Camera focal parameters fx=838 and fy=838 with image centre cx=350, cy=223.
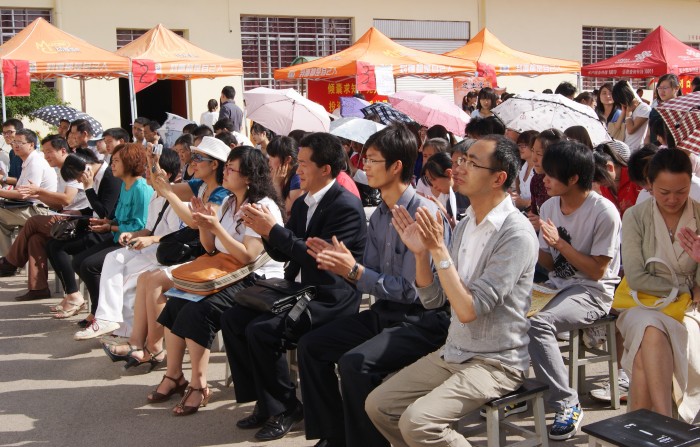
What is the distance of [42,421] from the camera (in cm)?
494

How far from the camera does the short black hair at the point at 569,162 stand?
432cm

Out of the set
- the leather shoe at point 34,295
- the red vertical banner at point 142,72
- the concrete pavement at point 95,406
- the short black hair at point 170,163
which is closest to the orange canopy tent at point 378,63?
the red vertical banner at point 142,72

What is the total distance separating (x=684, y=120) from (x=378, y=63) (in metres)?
9.62

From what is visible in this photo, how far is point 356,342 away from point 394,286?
0.45 m

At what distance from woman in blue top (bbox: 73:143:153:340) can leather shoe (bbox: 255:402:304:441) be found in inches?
94.1

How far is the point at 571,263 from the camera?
4367 millimetres

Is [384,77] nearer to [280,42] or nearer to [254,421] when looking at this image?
[280,42]

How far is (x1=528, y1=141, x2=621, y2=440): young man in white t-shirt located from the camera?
4.14m

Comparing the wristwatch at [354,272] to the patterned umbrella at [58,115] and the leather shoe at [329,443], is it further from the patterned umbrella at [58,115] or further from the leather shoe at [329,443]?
the patterned umbrella at [58,115]

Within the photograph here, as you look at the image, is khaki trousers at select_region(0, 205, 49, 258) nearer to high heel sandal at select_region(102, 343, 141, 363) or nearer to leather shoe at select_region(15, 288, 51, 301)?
leather shoe at select_region(15, 288, 51, 301)

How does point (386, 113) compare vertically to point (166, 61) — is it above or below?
below

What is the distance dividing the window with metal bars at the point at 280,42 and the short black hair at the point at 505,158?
16429 millimetres

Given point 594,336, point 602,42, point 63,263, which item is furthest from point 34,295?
point 602,42

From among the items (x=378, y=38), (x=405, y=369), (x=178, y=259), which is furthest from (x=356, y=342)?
(x=378, y=38)
